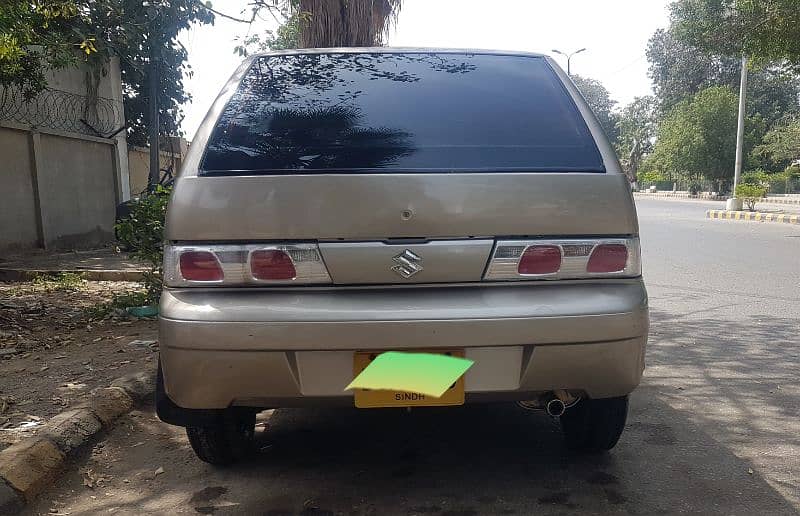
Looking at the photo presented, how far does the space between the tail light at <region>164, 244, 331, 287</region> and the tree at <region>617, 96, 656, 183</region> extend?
5821cm

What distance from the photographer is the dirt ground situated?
11.7ft

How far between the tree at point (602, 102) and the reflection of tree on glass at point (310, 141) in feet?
230

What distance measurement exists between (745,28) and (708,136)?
27208 mm

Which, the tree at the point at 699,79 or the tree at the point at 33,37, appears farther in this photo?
the tree at the point at 699,79

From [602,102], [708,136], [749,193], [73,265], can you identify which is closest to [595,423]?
[73,265]

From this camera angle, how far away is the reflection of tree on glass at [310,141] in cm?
231

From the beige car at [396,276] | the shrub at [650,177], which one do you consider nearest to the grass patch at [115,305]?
the beige car at [396,276]

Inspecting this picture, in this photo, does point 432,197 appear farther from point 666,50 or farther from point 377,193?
point 666,50

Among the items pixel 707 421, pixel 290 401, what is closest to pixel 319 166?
pixel 290 401

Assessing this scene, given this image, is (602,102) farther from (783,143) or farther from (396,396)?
(396,396)

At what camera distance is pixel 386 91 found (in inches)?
105

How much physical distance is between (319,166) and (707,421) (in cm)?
244

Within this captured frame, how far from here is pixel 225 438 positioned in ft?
8.87

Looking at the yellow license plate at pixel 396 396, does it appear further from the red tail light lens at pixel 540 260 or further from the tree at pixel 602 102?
the tree at pixel 602 102
